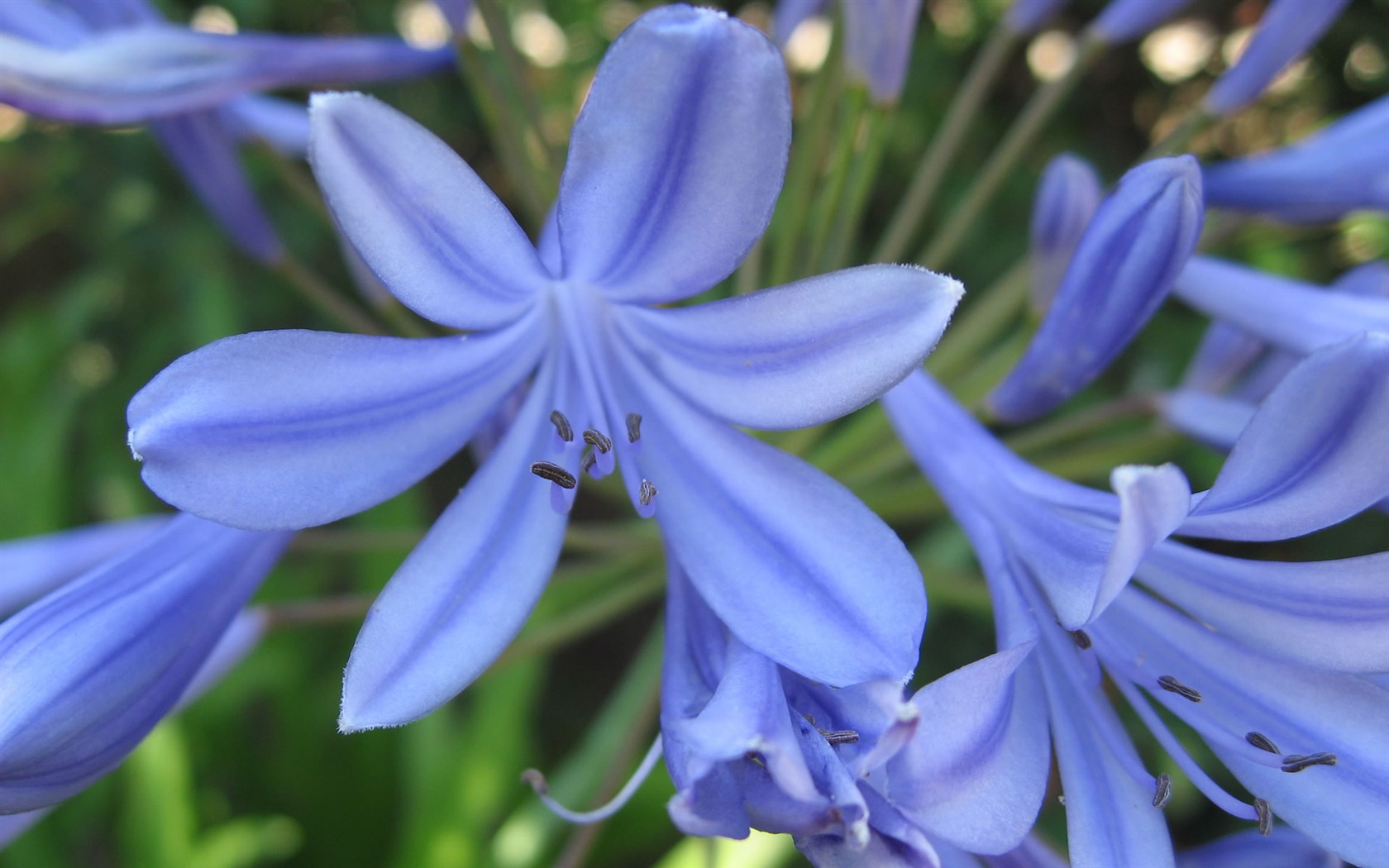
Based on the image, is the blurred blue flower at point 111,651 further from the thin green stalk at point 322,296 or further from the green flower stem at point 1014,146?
the green flower stem at point 1014,146

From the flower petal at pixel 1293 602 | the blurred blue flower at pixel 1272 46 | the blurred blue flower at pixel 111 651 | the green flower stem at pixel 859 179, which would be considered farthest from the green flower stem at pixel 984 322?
the blurred blue flower at pixel 111 651

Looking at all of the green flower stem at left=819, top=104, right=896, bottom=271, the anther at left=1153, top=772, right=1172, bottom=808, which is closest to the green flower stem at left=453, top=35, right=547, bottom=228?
the green flower stem at left=819, top=104, right=896, bottom=271

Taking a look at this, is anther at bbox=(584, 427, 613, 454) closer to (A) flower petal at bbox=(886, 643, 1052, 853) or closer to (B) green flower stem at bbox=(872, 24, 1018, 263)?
(A) flower petal at bbox=(886, 643, 1052, 853)

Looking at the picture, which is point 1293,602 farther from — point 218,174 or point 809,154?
point 218,174

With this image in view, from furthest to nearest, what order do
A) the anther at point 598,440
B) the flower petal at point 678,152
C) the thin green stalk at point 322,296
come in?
the thin green stalk at point 322,296 → the anther at point 598,440 → the flower petal at point 678,152

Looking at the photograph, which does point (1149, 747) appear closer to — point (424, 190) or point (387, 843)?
point (387, 843)

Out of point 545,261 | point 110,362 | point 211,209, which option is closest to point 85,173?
point 110,362
